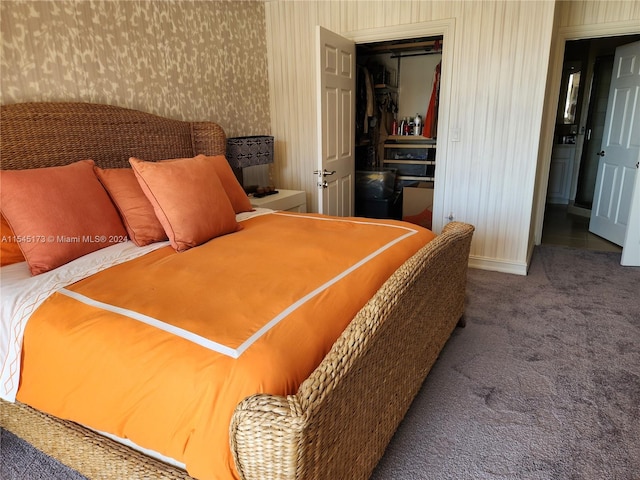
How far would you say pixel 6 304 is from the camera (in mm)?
1533

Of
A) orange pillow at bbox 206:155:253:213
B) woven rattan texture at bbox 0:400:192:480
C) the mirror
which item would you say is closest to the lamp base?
orange pillow at bbox 206:155:253:213

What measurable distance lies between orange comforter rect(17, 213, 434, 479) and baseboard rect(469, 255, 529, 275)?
80.9 inches

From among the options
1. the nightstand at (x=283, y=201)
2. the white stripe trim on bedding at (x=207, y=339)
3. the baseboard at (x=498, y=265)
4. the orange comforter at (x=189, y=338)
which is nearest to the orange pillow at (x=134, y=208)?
the orange comforter at (x=189, y=338)

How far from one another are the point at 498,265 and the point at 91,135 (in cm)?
320

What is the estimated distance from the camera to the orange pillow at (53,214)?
1.77 metres

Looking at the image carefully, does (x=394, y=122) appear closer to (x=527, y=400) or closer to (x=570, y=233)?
(x=570, y=233)

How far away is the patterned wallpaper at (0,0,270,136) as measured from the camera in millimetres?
2176

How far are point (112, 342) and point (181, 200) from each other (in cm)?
98

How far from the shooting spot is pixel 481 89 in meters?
3.35

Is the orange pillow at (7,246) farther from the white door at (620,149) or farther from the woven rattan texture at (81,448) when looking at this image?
the white door at (620,149)

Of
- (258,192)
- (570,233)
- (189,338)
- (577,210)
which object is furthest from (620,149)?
(189,338)

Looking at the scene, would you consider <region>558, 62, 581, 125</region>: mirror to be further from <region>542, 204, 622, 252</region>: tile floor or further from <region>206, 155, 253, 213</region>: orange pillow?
<region>206, 155, 253, 213</region>: orange pillow

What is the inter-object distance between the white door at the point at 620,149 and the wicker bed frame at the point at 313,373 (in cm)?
278

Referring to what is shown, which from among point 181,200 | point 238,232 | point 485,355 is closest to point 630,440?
point 485,355
